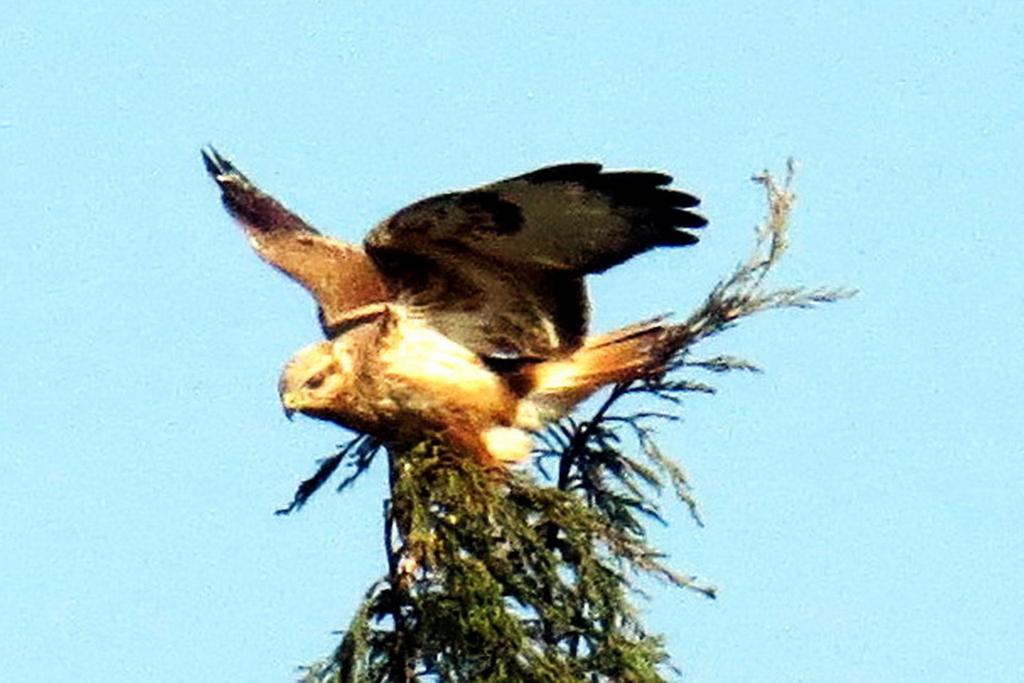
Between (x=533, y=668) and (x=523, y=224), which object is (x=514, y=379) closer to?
(x=523, y=224)

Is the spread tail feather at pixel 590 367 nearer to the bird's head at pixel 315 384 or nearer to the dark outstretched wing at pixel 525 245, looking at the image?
the dark outstretched wing at pixel 525 245

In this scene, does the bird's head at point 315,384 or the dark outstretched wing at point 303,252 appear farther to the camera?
the dark outstretched wing at point 303,252

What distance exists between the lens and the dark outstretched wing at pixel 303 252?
7734 mm

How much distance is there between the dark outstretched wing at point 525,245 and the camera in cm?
691

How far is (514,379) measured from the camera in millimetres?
7457

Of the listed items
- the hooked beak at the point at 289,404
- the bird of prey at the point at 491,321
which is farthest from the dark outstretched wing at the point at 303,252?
the hooked beak at the point at 289,404

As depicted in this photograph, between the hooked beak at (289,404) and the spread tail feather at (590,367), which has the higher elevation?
the spread tail feather at (590,367)

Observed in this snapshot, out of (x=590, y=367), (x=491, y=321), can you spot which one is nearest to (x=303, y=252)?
(x=491, y=321)

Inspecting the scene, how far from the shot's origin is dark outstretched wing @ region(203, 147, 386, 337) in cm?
773

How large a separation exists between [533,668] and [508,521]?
0.45 metres

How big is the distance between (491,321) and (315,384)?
0.52 meters

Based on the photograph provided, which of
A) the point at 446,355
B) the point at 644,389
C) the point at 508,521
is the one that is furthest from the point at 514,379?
the point at 508,521

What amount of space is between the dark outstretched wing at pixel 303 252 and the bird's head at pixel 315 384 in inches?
12.4

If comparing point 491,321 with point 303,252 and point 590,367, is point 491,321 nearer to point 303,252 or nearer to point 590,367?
point 590,367
